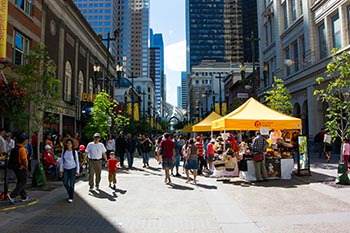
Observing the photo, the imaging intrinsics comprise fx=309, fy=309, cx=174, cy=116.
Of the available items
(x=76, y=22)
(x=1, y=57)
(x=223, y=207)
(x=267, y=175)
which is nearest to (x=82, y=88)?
(x=76, y=22)

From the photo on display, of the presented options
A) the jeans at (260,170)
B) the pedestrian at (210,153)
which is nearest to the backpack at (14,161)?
the jeans at (260,170)

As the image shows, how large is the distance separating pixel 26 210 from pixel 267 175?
30.6 feet

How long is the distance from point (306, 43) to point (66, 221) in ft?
93.7

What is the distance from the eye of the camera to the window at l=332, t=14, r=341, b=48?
2488cm

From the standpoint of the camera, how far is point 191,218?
7.18 metres

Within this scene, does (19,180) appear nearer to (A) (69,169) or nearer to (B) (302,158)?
(A) (69,169)

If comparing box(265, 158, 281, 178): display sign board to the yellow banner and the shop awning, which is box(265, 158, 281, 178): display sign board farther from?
the yellow banner

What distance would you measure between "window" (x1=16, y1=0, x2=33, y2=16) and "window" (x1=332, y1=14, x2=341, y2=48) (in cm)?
2363

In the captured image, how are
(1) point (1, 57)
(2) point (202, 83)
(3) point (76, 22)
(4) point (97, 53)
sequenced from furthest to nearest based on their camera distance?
1. (2) point (202, 83)
2. (4) point (97, 53)
3. (3) point (76, 22)
4. (1) point (1, 57)

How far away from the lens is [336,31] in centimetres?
2539

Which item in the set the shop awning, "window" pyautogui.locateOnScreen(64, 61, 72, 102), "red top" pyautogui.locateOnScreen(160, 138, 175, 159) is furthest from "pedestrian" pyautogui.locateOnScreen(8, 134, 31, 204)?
"window" pyautogui.locateOnScreen(64, 61, 72, 102)

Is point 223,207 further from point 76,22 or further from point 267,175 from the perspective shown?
point 76,22

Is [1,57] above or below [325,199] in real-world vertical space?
above

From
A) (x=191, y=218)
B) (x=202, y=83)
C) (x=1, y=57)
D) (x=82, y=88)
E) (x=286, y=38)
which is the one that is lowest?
(x=191, y=218)
